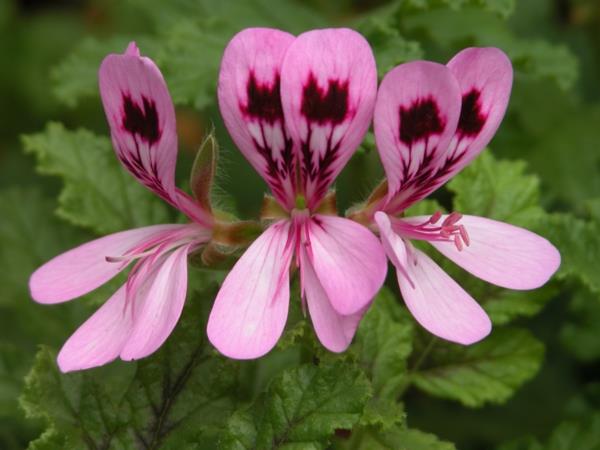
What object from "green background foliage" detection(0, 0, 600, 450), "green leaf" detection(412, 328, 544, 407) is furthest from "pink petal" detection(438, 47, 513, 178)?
"green leaf" detection(412, 328, 544, 407)

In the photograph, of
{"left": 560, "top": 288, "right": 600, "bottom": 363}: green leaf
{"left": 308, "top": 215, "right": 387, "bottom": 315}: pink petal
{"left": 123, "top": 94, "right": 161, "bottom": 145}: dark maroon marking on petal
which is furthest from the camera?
{"left": 560, "top": 288, "right": 600, "bottom": 363}: green leaf

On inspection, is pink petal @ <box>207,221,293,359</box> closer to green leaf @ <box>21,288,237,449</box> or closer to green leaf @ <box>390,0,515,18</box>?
green leaf @ <box>21,288,237,449</box>

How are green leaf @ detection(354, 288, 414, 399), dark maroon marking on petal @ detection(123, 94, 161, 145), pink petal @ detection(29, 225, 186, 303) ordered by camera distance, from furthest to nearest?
green leaf @ detection(354, 288, 414, 399), pink petal @ detection(29, 225, 186, 303), dark maroon marking on petal @ detection(123, 94, 161, 145)

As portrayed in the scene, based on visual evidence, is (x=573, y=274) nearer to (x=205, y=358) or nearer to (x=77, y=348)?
(x=205, y=358)

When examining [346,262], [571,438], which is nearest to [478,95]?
[346,262]

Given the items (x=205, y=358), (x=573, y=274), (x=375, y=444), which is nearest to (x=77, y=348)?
(x=205, y=358)
